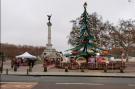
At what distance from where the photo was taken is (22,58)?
73.4m

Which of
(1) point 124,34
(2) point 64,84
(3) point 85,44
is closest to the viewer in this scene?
(2) point 64,84

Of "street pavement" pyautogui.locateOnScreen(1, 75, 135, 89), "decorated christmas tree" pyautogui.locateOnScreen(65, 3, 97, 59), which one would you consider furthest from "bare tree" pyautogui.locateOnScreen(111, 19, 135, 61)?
"street pavement" pyautogui.locateOnScreen(1, 75, 135, 89)

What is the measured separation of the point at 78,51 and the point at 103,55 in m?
4.59

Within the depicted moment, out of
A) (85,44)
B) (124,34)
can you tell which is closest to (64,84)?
(85,44)

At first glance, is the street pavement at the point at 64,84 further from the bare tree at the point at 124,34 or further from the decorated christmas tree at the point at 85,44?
the bare tree at the point at 124,34

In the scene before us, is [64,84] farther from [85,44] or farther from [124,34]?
[124,34]

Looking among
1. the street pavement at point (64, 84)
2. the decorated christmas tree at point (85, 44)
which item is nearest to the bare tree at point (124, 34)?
the decorated christmas tree at point (85, 44)

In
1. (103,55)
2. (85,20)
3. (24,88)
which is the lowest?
(24,88)

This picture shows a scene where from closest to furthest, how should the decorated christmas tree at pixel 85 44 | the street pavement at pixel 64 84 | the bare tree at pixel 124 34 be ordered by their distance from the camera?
the street pavement at pixel 64 84
the decorated christmas tree at pixel 85 44
the bare tree at pixel 124 34

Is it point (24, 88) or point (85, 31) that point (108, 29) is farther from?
point (24, 88)

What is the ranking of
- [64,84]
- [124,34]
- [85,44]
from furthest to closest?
1. [124,34]
2. [85,44]
3. [64,84]

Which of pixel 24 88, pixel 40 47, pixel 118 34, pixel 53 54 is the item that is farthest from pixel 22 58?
pixel 40 47

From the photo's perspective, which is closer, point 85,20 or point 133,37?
point 85,20

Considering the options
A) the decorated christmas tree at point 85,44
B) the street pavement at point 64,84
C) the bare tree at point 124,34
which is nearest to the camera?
the street pavement at point 64,84
